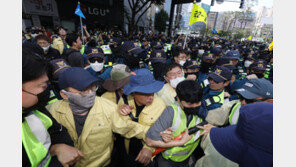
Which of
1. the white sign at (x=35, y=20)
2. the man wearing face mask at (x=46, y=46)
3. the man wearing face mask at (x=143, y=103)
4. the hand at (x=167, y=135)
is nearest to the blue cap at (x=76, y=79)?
the man wearing face mask at (x=143, y=103)

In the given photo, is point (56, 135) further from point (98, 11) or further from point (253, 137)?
point (98, 11)

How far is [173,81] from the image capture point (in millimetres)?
2842

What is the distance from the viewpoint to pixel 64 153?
4.73 feet

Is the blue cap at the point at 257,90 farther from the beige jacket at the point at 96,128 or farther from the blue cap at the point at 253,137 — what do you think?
the beige jacket at the point at 96,128

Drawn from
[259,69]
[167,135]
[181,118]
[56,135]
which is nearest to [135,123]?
[167,135]

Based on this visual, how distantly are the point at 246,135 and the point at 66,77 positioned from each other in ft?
5.83

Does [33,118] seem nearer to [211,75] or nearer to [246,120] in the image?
[246,120]

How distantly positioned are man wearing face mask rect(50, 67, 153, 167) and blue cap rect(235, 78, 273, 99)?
151cm

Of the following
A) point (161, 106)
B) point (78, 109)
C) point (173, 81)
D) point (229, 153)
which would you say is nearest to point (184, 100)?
point (161, 106)

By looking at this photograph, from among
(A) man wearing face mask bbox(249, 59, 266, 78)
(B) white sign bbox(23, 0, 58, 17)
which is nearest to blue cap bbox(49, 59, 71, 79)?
(A) man wearing face mask bbox(249, 59, 266, 78)

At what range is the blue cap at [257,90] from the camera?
1779 millimetres

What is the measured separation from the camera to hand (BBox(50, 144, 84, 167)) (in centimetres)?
142

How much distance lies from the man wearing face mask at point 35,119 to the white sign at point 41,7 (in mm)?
18974

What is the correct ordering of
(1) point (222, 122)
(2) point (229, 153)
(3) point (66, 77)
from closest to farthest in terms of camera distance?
(2) point (229, 153) → (3) point (66, 77) → (1) point (222, 122)
